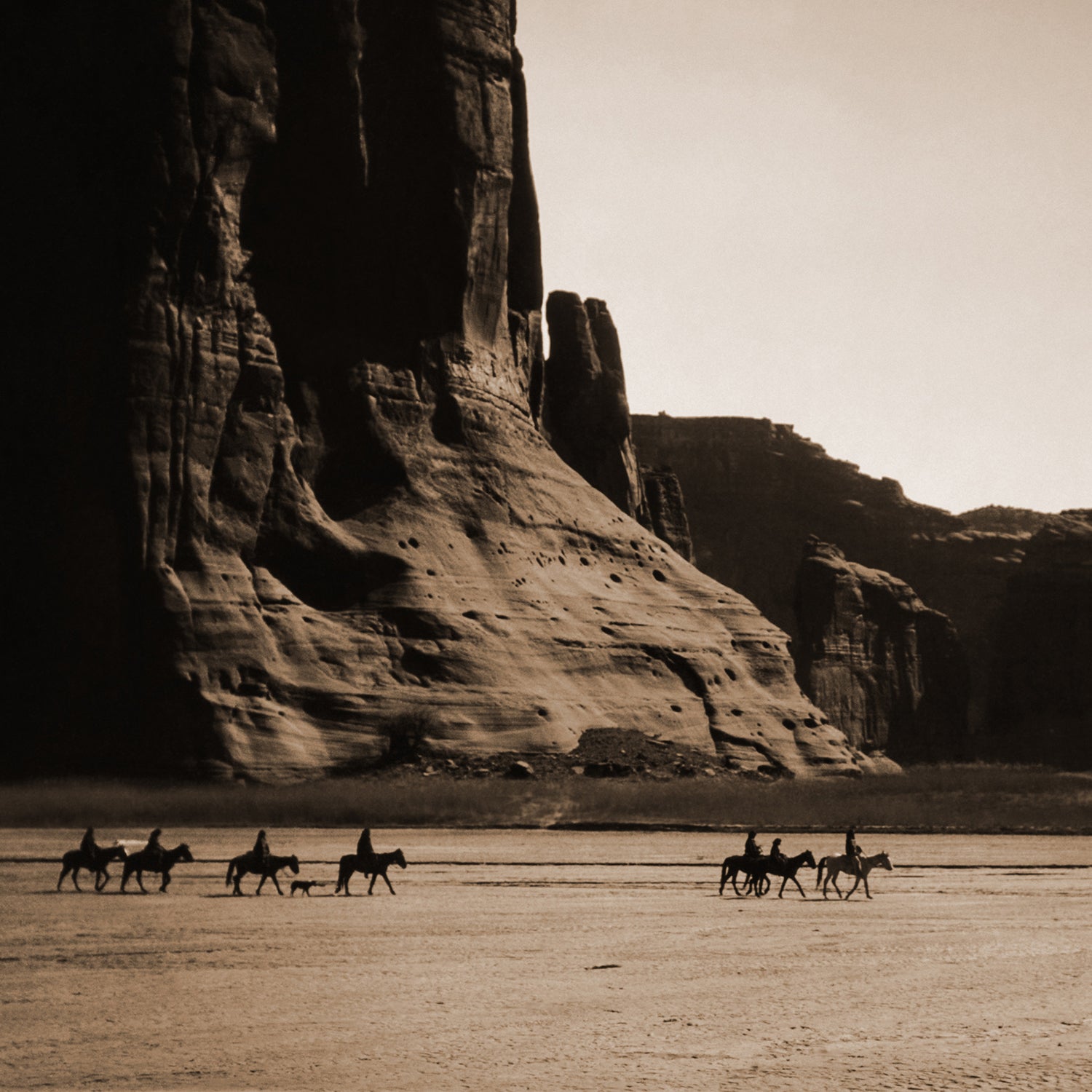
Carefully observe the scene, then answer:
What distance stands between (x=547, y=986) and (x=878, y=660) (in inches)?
5429

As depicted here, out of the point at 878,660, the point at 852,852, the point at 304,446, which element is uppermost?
the point at 304,446

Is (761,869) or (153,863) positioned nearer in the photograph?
(153,863)

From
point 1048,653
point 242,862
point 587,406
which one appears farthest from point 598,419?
point 1048,653

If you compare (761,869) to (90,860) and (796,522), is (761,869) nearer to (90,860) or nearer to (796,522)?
(90,860)

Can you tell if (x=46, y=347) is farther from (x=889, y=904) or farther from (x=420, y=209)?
(x=889, y=904)

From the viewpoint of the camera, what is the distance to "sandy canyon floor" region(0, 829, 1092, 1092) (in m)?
12.2

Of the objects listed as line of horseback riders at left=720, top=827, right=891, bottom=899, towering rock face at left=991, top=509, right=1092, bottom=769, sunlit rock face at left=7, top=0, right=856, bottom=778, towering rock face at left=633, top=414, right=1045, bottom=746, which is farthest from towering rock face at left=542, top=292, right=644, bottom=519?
towering rock face at left=633, top=414, right=1045, bottom=746

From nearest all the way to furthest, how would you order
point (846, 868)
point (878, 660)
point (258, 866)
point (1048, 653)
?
point (258, 866)
point (846, 868)
point (1048, 653)
point (878, 660)

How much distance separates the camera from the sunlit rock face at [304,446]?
168 feet

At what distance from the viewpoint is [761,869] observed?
85.8ft

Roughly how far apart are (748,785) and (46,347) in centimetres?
2627

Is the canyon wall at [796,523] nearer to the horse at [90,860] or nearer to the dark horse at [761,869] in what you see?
the dark horse at [761,869]

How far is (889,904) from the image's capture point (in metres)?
24.8

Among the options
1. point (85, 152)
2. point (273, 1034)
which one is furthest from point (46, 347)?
point (273, 1034)
